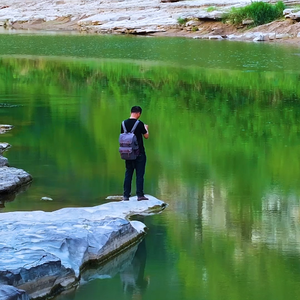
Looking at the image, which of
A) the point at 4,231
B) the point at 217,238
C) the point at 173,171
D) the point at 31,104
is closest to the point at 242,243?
the point at 217,238

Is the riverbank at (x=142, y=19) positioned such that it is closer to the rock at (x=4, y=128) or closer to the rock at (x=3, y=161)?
the rock at (x=4, y=128)

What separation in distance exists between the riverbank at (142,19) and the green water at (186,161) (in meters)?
27.1

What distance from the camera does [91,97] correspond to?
1018 inches

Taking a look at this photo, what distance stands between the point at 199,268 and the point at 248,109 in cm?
1397

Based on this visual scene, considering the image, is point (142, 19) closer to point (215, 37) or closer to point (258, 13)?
point (215, 37)

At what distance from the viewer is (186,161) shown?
15.5m

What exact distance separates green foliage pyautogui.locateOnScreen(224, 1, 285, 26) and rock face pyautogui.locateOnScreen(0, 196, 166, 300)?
5587cm

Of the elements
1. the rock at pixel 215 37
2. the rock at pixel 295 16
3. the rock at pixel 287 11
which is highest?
the rock at pixel 287 11

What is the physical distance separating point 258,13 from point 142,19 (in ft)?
38.8

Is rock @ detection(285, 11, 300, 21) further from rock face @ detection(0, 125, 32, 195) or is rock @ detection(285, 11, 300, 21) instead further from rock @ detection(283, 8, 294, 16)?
rock face @ detection(0, 125, 32, 195)

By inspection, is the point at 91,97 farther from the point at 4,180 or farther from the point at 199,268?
the point at 199,268

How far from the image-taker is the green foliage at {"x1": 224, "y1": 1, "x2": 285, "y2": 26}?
6506 centimetres

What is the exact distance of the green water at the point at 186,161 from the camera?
364 inches

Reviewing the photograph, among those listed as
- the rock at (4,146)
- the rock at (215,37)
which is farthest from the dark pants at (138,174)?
the rock at (215,37)
